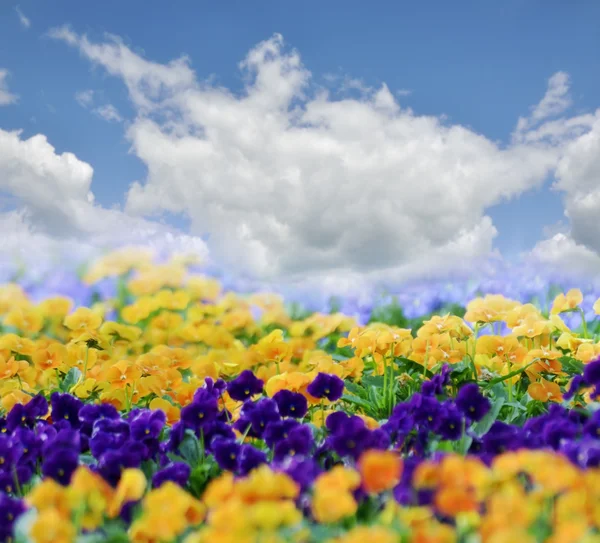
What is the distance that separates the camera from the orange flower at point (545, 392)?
2.42 meters

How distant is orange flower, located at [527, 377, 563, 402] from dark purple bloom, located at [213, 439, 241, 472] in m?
1.22

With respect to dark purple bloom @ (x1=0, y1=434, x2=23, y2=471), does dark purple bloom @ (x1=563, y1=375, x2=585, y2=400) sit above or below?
above

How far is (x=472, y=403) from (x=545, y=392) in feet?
2.31

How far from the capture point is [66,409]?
2.13m

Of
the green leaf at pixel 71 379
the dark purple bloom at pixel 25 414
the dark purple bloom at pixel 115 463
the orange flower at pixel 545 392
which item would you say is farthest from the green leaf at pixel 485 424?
the green leaf at pixel 71 379

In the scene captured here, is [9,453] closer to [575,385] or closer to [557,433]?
[557,433]

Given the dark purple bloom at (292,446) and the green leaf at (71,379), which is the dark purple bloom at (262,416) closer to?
the dark purple bloom at (292,446)

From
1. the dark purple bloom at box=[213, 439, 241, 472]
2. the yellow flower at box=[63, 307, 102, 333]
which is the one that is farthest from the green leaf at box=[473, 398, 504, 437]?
the yellow flower at box=[63, 307, 102, 333]

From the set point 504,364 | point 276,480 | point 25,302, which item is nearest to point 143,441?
point 276,480

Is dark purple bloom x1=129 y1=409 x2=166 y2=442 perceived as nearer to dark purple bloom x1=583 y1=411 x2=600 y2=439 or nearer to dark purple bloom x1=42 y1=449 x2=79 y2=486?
dark purple bloom x1=42 y1=449 x2=79 y2=486

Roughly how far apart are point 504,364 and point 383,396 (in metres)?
0.57

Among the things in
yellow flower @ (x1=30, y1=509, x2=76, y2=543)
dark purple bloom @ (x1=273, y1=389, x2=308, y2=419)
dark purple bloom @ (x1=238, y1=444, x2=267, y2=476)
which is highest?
dark purple bloom @ (x1=273, y1=389, x2=308, y2=419)

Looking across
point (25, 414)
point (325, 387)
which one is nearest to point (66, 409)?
point (25, 414)

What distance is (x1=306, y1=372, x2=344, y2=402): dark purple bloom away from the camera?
2090 mm
